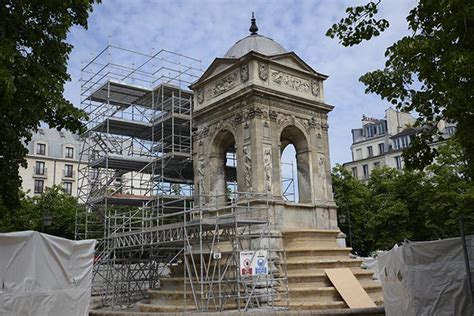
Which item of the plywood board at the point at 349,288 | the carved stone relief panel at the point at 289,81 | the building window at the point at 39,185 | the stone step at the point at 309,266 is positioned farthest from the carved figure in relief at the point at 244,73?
the building window at the point at 39,185

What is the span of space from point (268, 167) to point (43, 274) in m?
11.7

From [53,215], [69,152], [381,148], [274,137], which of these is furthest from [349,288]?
[69,152]

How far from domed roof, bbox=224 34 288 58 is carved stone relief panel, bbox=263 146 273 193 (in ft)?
15.1

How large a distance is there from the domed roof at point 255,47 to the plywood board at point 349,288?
32.7ft

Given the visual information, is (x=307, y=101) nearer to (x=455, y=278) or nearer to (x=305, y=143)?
(x=305, y=143)

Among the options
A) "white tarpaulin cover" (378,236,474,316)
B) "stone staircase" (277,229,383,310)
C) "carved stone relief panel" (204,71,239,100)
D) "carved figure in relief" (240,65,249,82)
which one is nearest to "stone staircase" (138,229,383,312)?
"stone staircase" (277,229,383,310)

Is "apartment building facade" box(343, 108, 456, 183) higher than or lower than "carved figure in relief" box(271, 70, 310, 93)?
higher

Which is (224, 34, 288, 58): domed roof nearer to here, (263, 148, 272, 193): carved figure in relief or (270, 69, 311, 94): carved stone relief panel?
(270, 69, 311, 94): carved stone relief panel

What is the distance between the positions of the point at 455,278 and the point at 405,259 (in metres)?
1.16

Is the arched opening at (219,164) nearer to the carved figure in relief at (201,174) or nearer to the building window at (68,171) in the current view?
the carved figure in relief at (201,174)

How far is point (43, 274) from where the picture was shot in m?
9.74

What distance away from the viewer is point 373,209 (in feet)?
120

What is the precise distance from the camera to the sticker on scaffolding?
15852mm

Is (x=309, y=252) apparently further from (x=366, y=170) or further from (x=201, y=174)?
(x=366, y=170)
